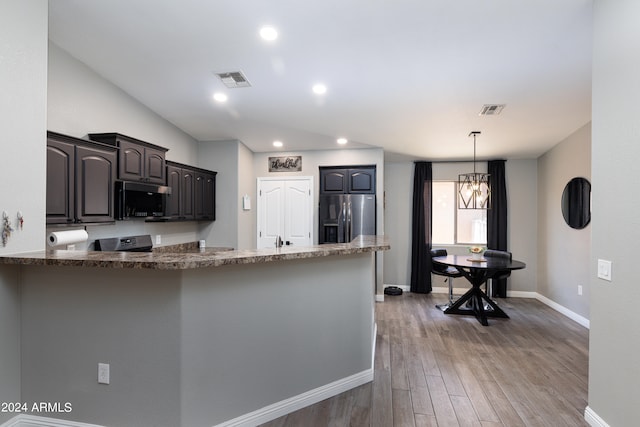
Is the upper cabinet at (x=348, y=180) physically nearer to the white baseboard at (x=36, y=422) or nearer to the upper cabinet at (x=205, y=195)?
the upper cabinet at (x=205, y=195)

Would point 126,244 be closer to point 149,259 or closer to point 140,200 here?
point 140,200

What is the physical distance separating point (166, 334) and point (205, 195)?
3496mm

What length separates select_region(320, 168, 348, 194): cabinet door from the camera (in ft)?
18.4

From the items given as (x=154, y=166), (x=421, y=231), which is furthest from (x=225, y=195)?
(x=421, y=231)

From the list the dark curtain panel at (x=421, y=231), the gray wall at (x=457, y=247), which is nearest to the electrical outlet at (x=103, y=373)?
the gray wall at (x=457, y=247)

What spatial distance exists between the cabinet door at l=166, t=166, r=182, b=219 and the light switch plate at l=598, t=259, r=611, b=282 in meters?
4.34

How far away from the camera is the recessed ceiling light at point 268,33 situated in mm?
2696

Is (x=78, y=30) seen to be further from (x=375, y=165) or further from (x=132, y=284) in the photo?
(x=375, y=165)

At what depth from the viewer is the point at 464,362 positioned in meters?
3.21

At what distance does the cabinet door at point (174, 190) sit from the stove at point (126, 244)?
1.44ft

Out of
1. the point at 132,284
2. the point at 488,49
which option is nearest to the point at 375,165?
the point at 488,49

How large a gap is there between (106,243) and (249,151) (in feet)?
9.29

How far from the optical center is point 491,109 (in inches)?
153

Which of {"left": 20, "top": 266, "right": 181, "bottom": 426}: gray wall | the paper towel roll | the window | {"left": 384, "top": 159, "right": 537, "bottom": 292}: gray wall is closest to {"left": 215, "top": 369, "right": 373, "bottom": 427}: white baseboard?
{"left": 20, "top": 266, "right": 181, "bottom": 426}: gray wall
